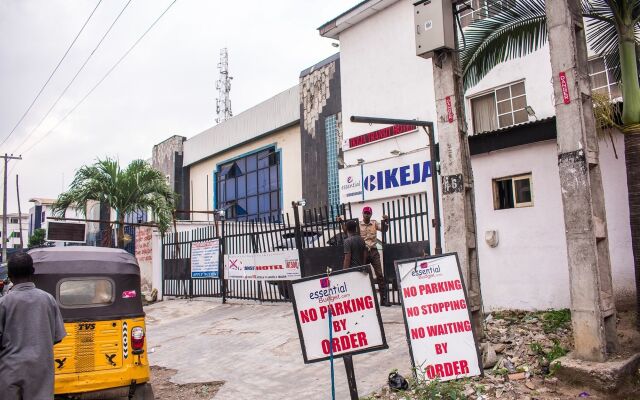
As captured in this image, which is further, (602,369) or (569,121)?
(569,121)

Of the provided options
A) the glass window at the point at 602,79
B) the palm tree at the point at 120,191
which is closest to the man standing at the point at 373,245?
the glass window at the point at 602,79

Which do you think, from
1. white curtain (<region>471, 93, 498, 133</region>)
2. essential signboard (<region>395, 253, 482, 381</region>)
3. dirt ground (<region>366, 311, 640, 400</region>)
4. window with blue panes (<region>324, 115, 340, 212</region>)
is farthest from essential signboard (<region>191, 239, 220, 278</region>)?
essential signboard (<region>395, 253, 482, 381</region>)

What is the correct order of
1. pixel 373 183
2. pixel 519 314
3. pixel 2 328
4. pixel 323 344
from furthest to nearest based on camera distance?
pixel 373 183, pixel 519 314, pixel 323 344, pixel 2 328

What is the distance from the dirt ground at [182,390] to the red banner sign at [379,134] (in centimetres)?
995

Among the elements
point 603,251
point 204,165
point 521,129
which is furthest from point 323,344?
point 204,165

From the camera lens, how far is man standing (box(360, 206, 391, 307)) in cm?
979

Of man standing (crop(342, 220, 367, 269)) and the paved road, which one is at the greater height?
man standing (crop(342, 220, 367, 269))

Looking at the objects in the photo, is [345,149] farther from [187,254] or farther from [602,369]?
[602,369]

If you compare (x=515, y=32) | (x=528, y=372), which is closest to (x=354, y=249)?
(x=528, y=372)

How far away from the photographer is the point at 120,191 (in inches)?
778

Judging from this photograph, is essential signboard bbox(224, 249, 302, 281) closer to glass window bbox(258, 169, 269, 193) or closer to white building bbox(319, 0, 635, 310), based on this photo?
white building bbox(319, 0, 635, 310)

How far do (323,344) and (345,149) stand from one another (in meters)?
12.9

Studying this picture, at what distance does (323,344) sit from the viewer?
494cm

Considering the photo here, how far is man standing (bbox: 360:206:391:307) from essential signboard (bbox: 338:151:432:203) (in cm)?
468
